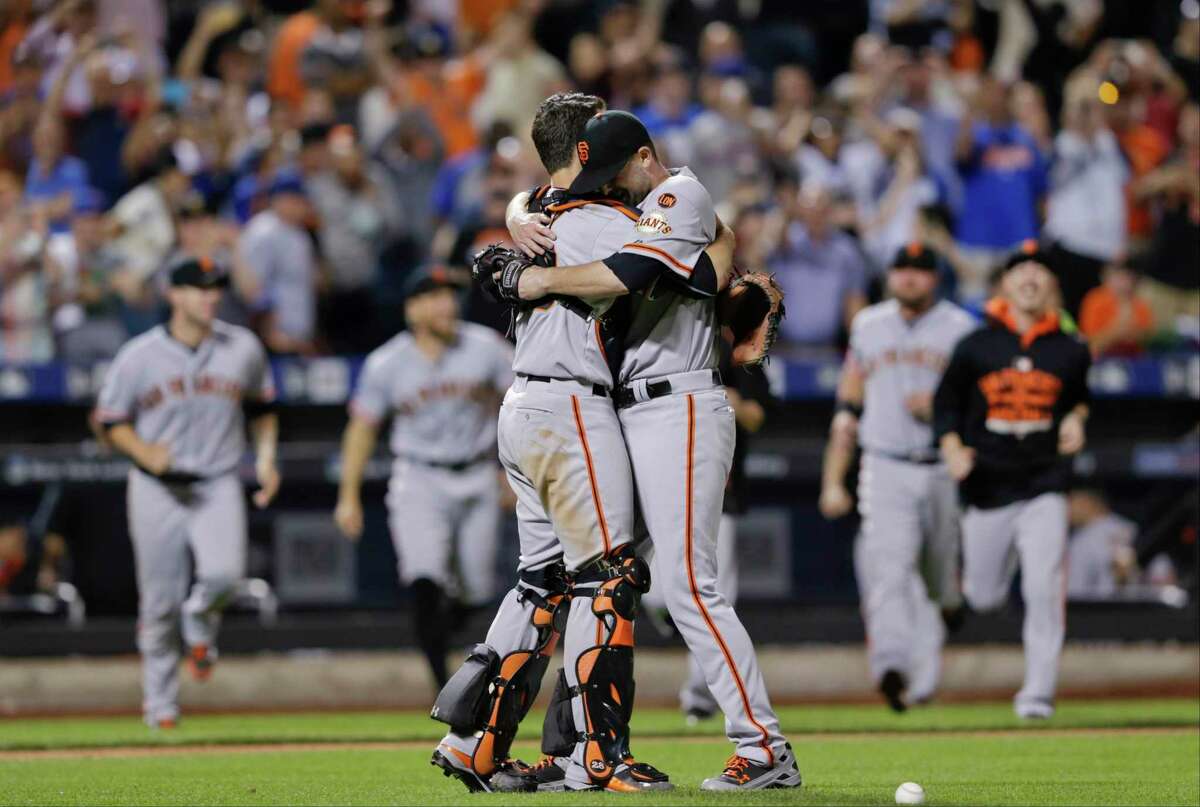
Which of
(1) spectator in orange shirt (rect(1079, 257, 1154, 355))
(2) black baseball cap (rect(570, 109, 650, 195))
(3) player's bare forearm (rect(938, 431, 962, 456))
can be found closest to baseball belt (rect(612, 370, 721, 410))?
(2) black baseball cap (rect(570, 109, 650, 195))

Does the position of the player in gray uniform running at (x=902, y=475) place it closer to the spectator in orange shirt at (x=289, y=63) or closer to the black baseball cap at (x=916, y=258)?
the black baseball cap at (x=916, y=258)

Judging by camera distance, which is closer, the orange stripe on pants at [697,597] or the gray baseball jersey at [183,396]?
the orange stripe on pants at [697,597]

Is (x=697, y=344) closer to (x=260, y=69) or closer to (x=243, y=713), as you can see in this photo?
(x=243, y=713)

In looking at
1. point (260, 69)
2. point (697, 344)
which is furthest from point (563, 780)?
point (260, 69)

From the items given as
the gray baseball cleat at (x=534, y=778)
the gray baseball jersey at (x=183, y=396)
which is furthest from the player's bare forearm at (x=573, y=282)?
the gray baseball jersey at (x=183, y=396)

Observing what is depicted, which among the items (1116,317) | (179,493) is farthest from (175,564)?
(1116,317)

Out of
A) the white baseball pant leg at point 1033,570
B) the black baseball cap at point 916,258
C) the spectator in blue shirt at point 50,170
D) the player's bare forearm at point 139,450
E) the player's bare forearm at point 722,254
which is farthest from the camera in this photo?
the spectator in blue shirt at point 50,170

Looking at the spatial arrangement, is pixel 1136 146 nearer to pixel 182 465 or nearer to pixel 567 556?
pixel 182 465
